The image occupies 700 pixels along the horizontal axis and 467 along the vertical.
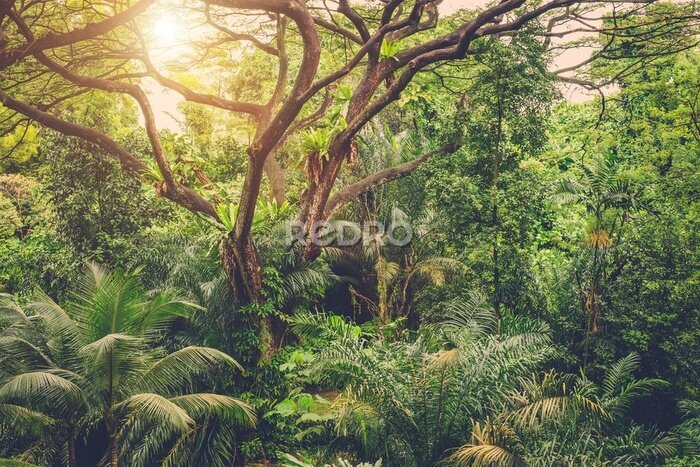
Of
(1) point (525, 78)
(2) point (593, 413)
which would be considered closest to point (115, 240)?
(1) point (525, 78)

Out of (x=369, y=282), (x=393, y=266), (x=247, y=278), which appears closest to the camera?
(x=247, y=278)

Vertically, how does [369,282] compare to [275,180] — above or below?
below

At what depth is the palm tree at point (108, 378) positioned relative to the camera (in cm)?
611

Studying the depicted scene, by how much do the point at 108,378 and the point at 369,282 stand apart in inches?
290

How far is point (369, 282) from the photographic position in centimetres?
1288

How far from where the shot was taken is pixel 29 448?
753cm

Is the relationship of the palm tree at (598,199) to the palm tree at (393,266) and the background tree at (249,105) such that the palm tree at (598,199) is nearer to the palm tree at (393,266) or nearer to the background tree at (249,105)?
the background tree at (249,105)

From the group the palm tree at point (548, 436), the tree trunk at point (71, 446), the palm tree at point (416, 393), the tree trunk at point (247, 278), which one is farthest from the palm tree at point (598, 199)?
the tree trunk at point (71, 446)

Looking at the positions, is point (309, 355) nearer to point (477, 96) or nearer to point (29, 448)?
point (29, 448)

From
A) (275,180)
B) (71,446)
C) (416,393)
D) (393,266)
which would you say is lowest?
(71,446)

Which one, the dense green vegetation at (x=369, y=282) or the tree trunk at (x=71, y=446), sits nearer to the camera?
the dense green vegetation at (x=369, y=282)

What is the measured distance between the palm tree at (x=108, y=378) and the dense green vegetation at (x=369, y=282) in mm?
33

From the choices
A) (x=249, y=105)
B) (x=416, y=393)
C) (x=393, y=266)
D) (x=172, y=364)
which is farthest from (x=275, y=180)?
(x=416, y=393)

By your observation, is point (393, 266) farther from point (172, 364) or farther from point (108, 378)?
point (108, 378)
